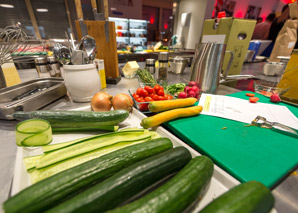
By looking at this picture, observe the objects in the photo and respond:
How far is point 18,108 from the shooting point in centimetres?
86

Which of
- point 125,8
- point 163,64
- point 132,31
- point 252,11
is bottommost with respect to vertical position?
point 163,64

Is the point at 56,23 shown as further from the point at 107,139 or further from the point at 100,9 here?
the point at 107,139

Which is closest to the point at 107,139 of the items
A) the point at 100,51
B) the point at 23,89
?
the point at 23,89

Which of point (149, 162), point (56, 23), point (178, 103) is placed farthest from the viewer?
point (56, 23)

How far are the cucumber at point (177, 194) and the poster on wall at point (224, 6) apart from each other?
7.31 meters

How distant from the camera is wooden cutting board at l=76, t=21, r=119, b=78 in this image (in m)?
Result: 1.51

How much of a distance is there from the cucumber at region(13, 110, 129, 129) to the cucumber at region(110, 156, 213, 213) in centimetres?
48

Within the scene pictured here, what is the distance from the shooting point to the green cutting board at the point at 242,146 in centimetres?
61

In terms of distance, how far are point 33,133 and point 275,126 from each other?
4.36ft

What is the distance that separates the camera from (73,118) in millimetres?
785

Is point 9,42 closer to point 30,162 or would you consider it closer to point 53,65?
point 53,65

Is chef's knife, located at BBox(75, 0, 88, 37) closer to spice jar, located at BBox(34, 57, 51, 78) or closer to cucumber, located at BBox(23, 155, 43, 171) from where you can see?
spice jar, located at BBox(34, 57, 51, 78)

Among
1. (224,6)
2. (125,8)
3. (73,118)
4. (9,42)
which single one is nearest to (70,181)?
(73,118)

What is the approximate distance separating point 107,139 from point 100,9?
1484 millimetres
